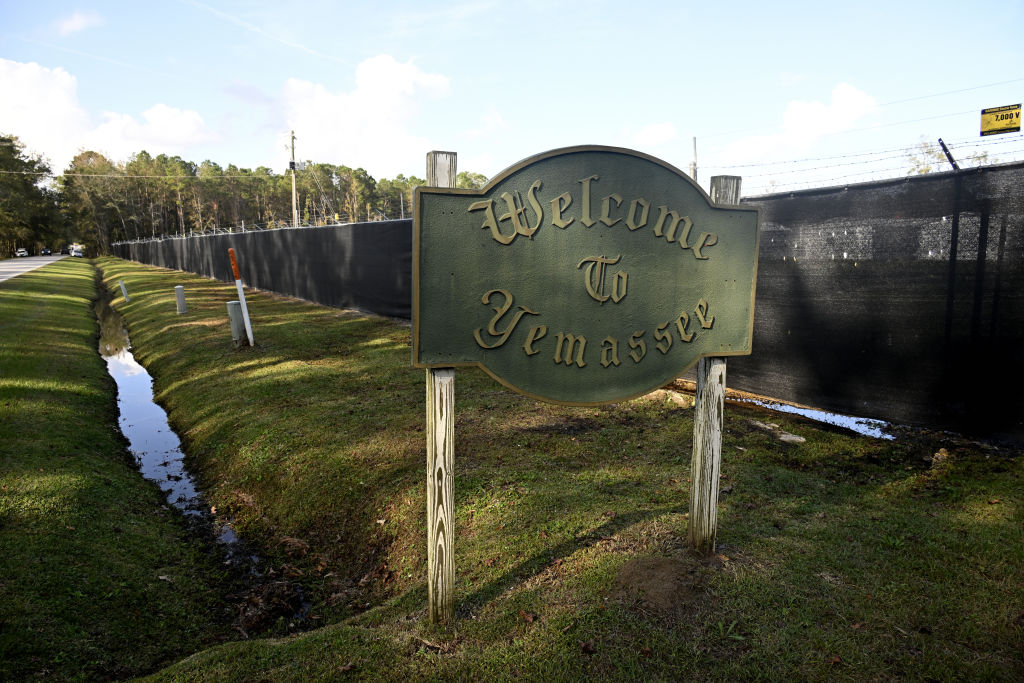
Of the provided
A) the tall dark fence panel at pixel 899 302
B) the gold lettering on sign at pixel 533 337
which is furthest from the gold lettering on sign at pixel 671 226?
the tall dark fence panel at pixel 899 302

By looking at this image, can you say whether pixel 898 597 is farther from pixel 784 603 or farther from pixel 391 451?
pixel 391 451

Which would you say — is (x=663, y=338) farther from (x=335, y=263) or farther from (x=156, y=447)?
(x=335, y=263)

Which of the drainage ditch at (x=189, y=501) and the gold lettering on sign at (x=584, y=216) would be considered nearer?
the gold lettering on sign at (x=584, y=216)

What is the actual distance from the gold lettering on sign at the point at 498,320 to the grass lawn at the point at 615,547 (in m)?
1.38

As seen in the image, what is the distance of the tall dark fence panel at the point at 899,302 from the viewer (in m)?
4.94

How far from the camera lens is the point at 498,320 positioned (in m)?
2.72

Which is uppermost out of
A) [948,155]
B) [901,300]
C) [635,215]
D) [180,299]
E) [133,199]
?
[133,199]

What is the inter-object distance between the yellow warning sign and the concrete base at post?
10.6 meters

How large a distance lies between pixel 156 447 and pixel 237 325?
382 centimetres

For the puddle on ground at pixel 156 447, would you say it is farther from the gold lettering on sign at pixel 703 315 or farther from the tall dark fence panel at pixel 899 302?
the tall dark fence panel at pixel 899 302

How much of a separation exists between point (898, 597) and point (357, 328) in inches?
445

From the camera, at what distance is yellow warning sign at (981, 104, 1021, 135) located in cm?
498

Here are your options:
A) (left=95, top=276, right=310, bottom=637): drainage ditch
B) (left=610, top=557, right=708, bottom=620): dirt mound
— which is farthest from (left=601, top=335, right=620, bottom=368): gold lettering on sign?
(left=95, top=276, right=310, bottom=637): drainage ditch

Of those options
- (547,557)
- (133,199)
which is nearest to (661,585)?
(547,557)
